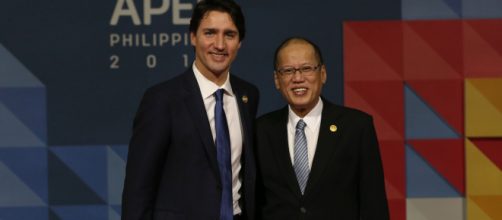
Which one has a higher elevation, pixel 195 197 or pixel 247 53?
pixel 247 53

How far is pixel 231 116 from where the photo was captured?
7.77 ft

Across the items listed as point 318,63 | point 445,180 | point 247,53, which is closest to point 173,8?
point 247,53

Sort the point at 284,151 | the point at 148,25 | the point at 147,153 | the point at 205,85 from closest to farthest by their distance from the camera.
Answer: the point at 147,153
the point at 205,85
the point at 284,151
the point at 148,25

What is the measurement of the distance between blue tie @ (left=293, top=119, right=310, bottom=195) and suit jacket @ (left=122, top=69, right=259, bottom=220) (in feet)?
0.94

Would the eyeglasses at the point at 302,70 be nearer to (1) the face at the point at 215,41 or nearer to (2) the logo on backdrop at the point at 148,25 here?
(1) the face at the point at 215,41

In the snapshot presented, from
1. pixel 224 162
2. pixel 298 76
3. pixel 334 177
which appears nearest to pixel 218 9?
pixel 298 76

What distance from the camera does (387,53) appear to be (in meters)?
3.53

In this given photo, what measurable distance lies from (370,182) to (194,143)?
602 millimetres

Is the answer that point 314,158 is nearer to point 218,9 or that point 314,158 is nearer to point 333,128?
point 333,128

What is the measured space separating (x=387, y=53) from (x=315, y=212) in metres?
1.42

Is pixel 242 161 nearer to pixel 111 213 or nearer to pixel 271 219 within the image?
pixel 271 219

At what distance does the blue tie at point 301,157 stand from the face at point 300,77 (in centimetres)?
8

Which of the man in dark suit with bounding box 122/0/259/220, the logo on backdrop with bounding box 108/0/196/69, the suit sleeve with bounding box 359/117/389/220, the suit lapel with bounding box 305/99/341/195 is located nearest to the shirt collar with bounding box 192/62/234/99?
the man in dark suit with bounding box 122/0/259/220

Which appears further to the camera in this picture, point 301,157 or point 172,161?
point 301,157
